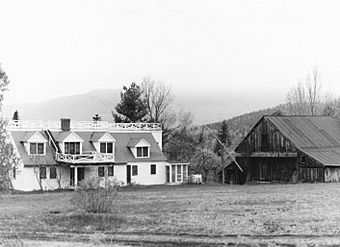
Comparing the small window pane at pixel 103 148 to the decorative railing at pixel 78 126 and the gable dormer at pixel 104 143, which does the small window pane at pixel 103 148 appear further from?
the decorative railing at pixel 78 126

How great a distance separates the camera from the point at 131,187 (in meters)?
58.1

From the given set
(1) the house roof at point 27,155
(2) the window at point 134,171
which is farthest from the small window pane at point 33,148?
(2) the window at point 134,171

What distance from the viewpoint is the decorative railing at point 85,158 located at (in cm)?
5656

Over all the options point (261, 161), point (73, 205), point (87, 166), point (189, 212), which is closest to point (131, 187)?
point (87, 166)

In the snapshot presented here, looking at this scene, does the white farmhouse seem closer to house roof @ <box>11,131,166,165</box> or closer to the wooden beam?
house roof @ <box>11,131,166,165</box>

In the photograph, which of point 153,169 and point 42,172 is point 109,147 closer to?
point 153,169

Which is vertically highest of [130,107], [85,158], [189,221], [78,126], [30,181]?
[130,107]

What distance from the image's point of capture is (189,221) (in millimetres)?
29938

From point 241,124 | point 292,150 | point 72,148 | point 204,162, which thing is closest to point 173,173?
point 72,148

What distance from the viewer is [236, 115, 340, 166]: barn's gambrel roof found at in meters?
59.3

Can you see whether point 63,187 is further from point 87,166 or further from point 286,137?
point 286,137

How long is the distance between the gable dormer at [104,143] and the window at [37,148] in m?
5.27

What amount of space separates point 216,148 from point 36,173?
122ft

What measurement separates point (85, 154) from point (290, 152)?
19.0m
